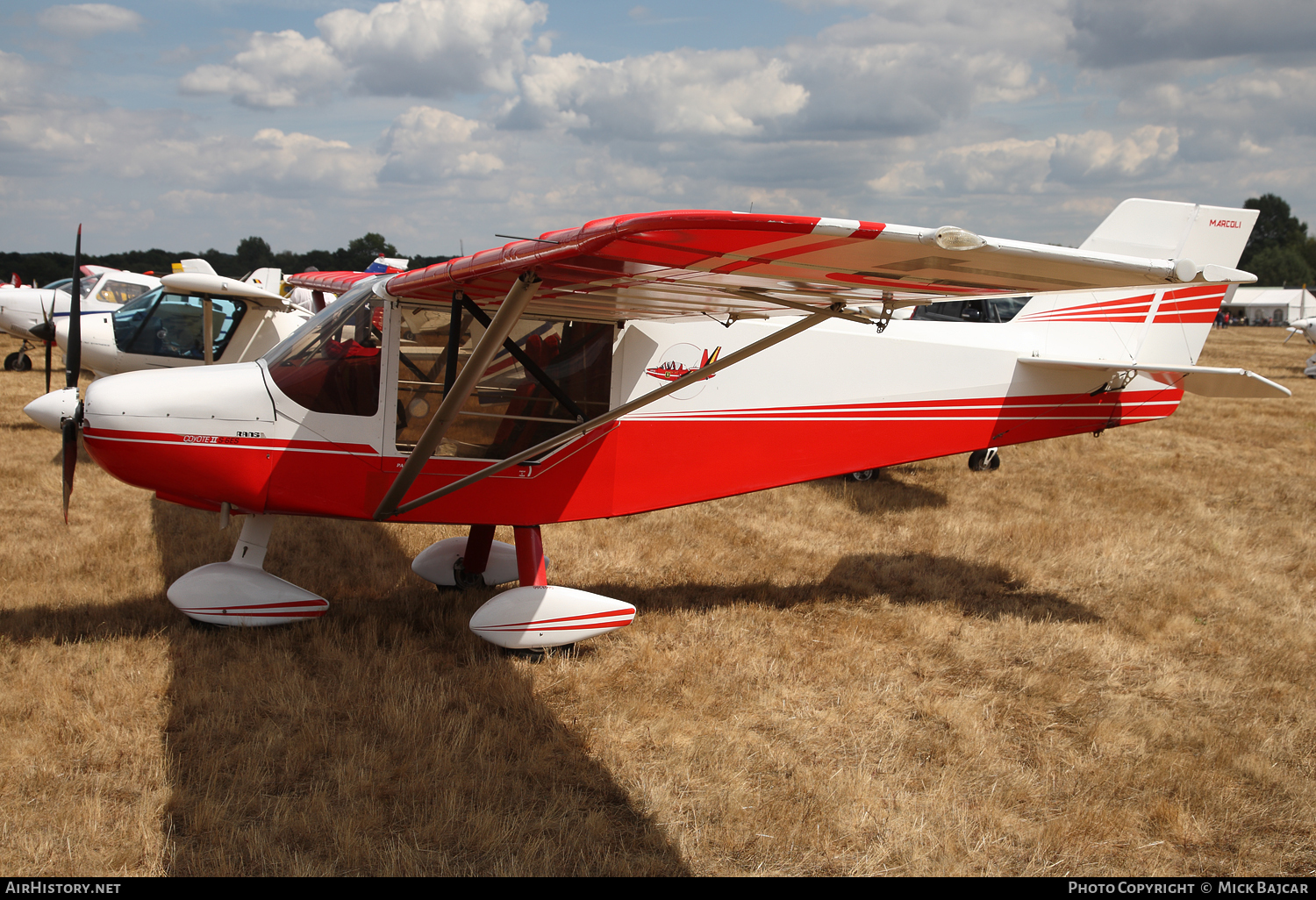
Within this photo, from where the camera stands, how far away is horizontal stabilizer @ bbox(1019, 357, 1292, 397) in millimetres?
5523

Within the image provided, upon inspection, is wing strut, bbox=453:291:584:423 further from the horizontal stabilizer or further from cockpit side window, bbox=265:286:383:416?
the horizontal stabilizer

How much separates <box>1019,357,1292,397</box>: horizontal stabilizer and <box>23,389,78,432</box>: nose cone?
21.5 feet

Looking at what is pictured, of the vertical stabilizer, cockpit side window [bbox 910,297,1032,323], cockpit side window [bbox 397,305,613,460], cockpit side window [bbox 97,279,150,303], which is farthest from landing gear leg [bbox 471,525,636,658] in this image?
cockpit side window [bbox 97,279,150,303]

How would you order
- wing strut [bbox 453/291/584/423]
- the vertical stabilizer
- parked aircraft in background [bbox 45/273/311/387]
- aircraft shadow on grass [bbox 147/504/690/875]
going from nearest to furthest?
aircraft shadow on grass [bbox 147/504/690/875]
wing strut [bbox 453/291/584/423]
the vertical stabilizer
parked aircraft in background [bbox 45/273/311/387]

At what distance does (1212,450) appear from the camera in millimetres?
11969

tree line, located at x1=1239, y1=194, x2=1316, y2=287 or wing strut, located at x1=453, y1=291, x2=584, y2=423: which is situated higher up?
tree line, located at x1=1239, y1=194, x2=1316, y2=287

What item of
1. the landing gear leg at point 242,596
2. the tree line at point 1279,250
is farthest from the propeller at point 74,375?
the tree line at point 1279,250

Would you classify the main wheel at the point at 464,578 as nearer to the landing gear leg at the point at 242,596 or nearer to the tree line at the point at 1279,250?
the landing gear leg at the point at 242,596

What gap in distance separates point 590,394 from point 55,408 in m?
3.43

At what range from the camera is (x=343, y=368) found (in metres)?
4.58

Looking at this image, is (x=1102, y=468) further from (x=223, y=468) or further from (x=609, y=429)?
(x=223, y=468)

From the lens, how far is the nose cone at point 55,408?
15.9 feet

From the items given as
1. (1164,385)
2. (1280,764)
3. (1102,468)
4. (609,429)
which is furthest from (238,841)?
(1102,468)

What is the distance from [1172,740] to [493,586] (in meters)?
4.42
